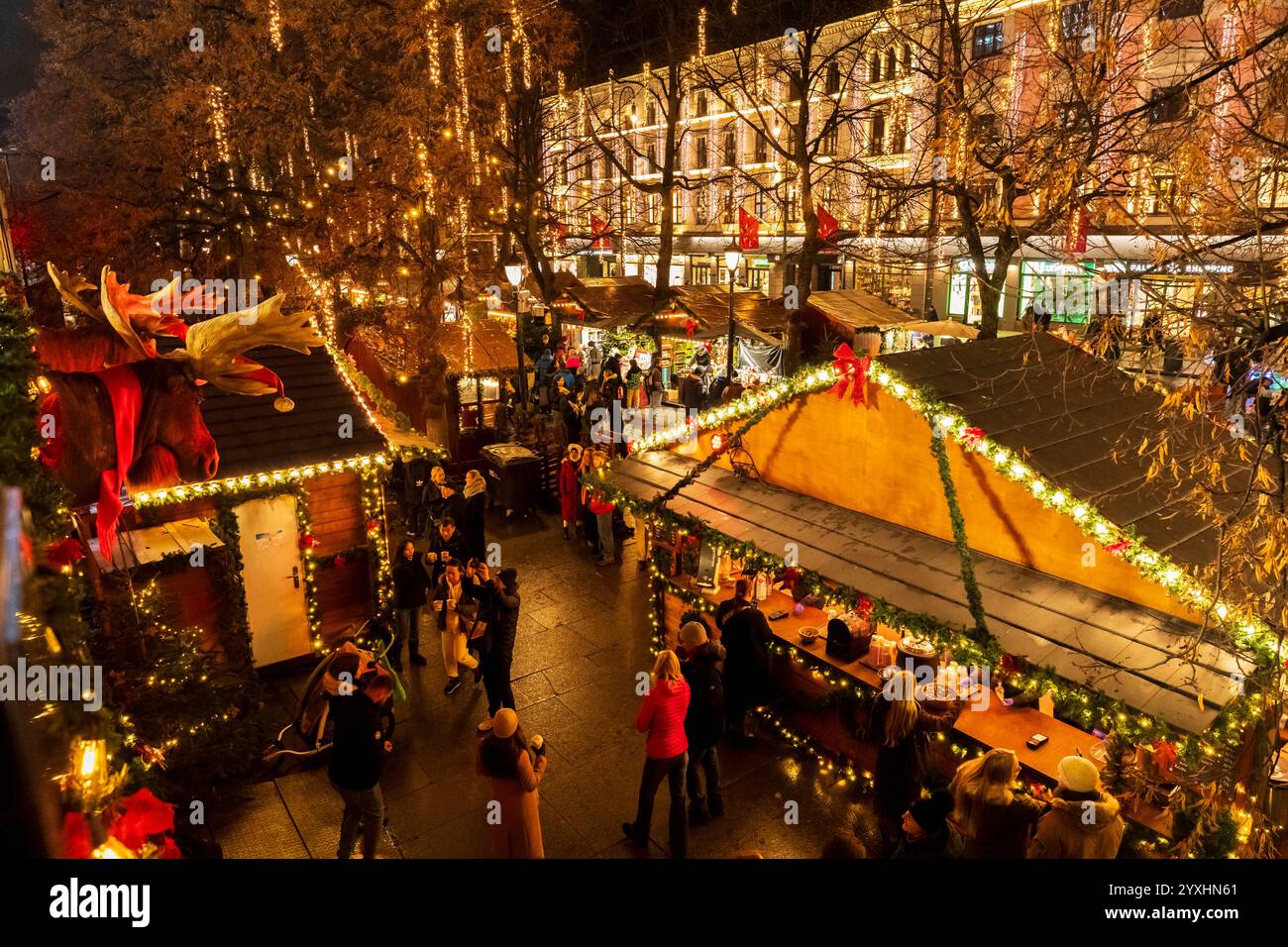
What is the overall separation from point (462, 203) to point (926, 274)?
2169cm

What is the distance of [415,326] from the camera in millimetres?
18688

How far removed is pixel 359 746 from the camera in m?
5.77

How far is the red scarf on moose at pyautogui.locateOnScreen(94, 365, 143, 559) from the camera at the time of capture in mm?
4367

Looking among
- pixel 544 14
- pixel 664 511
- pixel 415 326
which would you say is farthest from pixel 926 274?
pixel 664 511

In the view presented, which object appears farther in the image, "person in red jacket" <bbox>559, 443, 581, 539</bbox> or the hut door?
"person in red jacket" <bbox>559, 443, 581, 539</bbox>

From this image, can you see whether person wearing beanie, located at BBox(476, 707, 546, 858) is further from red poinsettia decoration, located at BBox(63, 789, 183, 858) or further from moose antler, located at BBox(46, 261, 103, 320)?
moose antler, located at BBox(46, 261, 103, 320)

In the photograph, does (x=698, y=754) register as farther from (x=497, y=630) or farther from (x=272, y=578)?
(x=272, y=578)

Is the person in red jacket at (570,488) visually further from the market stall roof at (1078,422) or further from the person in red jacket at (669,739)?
the person in red jacket at (669,739)

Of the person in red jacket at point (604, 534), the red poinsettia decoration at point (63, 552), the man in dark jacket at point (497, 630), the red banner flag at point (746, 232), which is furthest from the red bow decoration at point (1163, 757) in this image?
the red banner flag at point (746, 232)

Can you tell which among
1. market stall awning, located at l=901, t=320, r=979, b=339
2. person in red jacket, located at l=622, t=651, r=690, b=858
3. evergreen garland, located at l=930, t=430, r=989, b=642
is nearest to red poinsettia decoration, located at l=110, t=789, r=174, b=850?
person in red jacket, located at l=622, t=651, r=690, b=858

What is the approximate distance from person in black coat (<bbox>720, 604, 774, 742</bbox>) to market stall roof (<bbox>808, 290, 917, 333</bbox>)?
15.2m

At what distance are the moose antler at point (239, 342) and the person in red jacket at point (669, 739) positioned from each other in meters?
3.45
